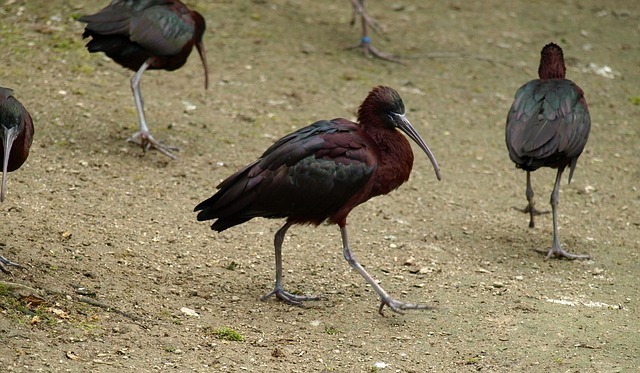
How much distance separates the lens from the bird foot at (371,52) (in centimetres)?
1169

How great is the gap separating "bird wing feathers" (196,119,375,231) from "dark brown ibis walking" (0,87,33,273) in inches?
48.3

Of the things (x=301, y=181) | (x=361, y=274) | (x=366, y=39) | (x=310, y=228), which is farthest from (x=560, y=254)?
(x=366, y=39)

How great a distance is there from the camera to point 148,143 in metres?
8.58

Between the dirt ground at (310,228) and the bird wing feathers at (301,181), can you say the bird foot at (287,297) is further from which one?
the bird wing feathers at (301,181)

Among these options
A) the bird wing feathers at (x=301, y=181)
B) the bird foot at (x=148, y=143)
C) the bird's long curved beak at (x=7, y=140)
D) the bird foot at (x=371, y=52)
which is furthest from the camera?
the bird foot at (x=371, y=52)

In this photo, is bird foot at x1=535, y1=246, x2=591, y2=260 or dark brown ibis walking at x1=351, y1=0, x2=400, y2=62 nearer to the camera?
bird foot at x1=535, y1=246, x2=591, y2=260

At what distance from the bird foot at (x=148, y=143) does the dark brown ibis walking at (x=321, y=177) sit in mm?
2711

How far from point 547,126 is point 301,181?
2.45m

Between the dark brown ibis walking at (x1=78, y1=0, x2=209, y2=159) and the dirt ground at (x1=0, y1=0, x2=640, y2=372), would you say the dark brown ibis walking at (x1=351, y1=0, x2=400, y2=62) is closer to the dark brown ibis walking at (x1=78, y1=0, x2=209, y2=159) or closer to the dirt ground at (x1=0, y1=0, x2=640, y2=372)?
the dirt ground at (x1=0, y1=0, x2=640, y2=372)

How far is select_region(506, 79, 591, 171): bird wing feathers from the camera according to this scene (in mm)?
7188

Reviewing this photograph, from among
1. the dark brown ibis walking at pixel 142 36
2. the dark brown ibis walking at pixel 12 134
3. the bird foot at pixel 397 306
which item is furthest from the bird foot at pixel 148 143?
the bird foot at pixel 397 306

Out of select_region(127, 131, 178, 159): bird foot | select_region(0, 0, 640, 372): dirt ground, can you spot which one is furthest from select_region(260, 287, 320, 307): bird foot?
select_region(127, 131, 178, 159): bird foot

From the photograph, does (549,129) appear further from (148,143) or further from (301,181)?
(148,143)

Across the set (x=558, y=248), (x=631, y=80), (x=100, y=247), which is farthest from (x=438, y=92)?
(x=100, y=247)
